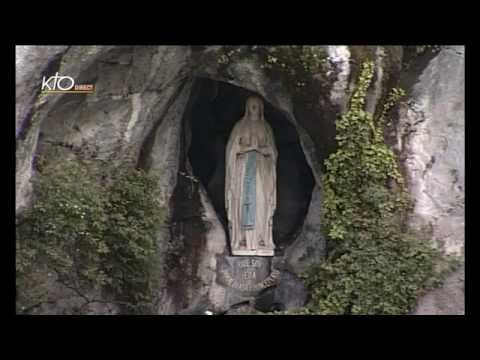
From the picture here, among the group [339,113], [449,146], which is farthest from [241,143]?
[449,146]

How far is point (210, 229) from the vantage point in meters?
11.7

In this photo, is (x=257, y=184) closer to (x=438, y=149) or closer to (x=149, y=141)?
(x=149, y=141)

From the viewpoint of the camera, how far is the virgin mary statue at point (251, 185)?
11602mm

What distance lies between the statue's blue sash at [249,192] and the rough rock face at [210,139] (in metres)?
0.37

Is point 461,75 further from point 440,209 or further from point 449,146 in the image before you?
point 440,209

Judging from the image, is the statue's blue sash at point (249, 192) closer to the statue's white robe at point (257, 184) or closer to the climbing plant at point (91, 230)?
the statue's white robe at point (257, 184)

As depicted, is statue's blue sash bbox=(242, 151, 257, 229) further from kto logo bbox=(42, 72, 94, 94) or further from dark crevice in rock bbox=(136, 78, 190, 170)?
kto logo bbox=(42, 72, 94, 94)

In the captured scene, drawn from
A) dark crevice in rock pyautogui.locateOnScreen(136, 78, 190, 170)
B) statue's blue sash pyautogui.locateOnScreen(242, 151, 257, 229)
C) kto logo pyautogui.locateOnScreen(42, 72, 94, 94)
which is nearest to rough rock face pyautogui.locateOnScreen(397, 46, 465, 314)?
statue's blue sash pyautogui.locateOnScreen(242, 151, 257, 229)

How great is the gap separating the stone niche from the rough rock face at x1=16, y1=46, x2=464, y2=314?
0.05 ft

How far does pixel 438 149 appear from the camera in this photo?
10.2m

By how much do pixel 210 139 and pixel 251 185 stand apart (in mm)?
935

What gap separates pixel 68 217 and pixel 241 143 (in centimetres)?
290

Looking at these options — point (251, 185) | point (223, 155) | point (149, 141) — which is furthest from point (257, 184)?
point (149, 141)

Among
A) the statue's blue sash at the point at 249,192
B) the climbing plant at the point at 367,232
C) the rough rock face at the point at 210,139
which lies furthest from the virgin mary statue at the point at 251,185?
the climbing plant at the point at 367,232
